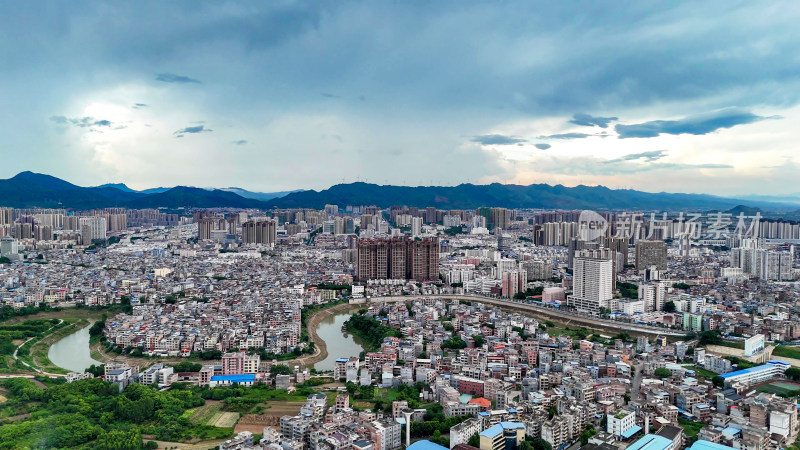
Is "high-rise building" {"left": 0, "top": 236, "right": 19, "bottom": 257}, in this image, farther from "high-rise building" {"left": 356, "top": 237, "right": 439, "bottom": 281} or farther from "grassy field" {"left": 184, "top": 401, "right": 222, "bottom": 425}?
"grassy field" {"left": 184, "top": 401, "right": 222, "bottom": 425}

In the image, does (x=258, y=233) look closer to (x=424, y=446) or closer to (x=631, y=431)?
(x=424, y=446)

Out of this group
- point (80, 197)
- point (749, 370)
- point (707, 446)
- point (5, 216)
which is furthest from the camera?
point (80, 197)

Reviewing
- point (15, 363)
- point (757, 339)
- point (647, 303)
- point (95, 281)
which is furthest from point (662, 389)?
point (95, 281)

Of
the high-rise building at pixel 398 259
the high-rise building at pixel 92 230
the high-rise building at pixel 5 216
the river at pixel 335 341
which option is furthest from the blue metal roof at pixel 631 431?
the high-rise building at pixel 5 216

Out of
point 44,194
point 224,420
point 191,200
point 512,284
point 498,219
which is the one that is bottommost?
point 224,420

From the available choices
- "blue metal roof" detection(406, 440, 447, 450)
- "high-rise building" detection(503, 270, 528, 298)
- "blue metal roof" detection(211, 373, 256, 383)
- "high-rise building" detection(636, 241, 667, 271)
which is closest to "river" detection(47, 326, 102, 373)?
"blue metal roof" detection(211, 373, 256, 383)

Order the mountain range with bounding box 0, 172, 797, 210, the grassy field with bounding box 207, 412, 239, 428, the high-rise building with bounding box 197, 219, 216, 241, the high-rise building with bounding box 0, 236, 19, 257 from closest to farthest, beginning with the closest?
the grassy field with bounding box 207, 412, 239, 428 → the high-rise building with bounding box 0, 236, 19, 257 → the high-rise building with bounding box 197, 219, 216, 241 → the mountain range with bounding box 0, 172, 797, 210

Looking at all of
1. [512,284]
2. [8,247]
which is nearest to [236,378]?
[512,284]
